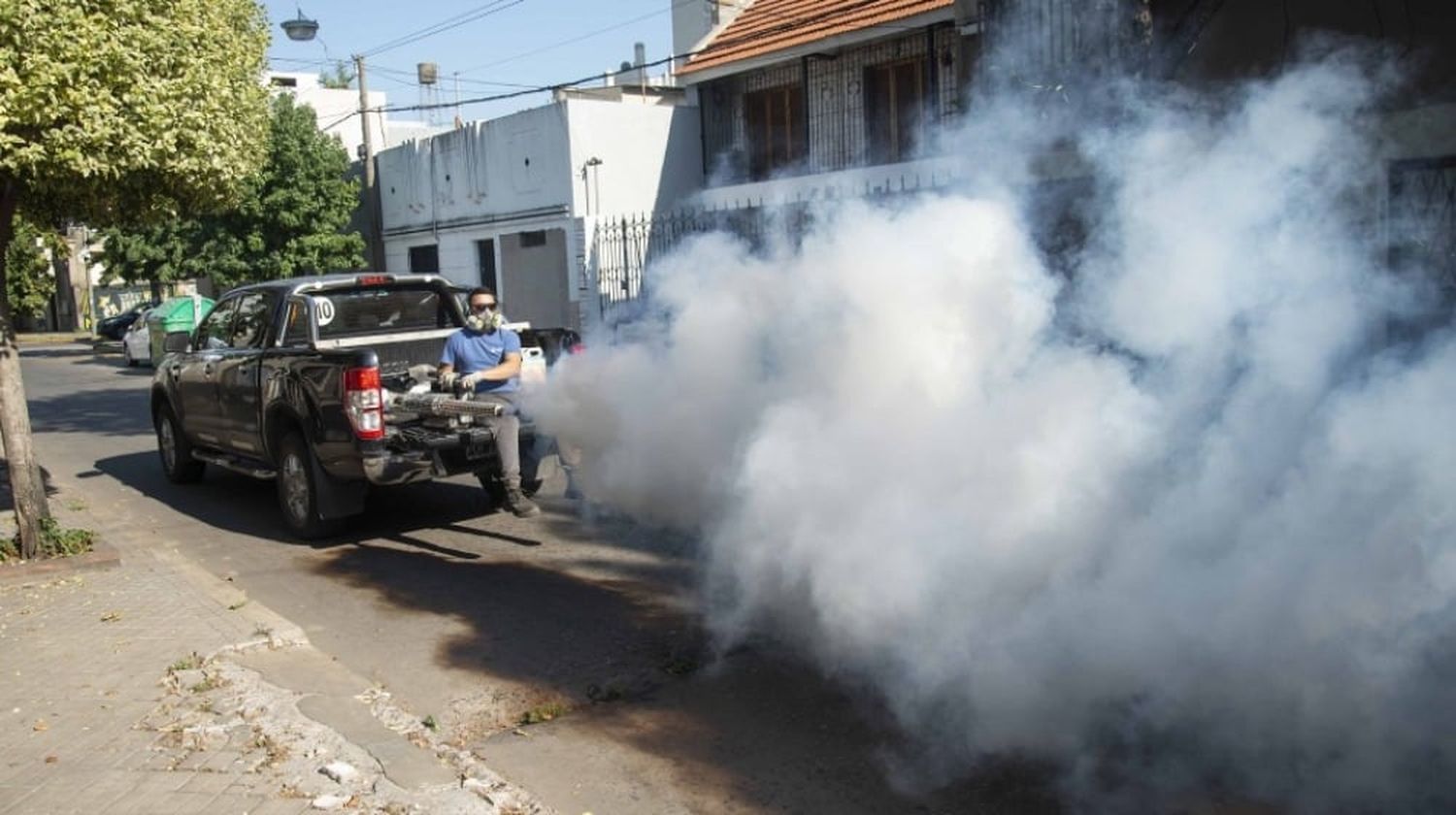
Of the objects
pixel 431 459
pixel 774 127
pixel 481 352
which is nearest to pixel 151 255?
pixel 774 127

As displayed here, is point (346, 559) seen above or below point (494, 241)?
below

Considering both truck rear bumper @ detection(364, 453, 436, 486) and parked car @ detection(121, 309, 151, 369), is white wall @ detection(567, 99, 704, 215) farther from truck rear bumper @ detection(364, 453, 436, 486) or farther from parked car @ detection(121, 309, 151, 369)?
parked car @ detection(121, 309, 151, 369)

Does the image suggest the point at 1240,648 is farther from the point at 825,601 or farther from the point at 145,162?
the point at 145,162

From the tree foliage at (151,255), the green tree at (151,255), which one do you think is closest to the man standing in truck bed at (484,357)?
the green tree at (151,255)

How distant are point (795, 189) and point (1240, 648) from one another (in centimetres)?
1279

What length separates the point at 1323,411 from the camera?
12.2ft

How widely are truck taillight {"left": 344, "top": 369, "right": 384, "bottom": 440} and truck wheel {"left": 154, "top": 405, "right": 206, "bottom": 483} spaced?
389 centimetres

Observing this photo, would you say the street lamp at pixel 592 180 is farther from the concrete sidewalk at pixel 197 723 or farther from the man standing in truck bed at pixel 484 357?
the concrete sidewalk at pixel 197 723

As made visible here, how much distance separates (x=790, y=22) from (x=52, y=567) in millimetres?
12783

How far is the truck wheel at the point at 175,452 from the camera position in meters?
10.7

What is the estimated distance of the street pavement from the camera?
416cm

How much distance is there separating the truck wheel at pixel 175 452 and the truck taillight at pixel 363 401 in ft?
12.8

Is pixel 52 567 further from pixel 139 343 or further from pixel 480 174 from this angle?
pixel 139 343

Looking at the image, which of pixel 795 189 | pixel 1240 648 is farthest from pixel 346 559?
pixel 795 189
